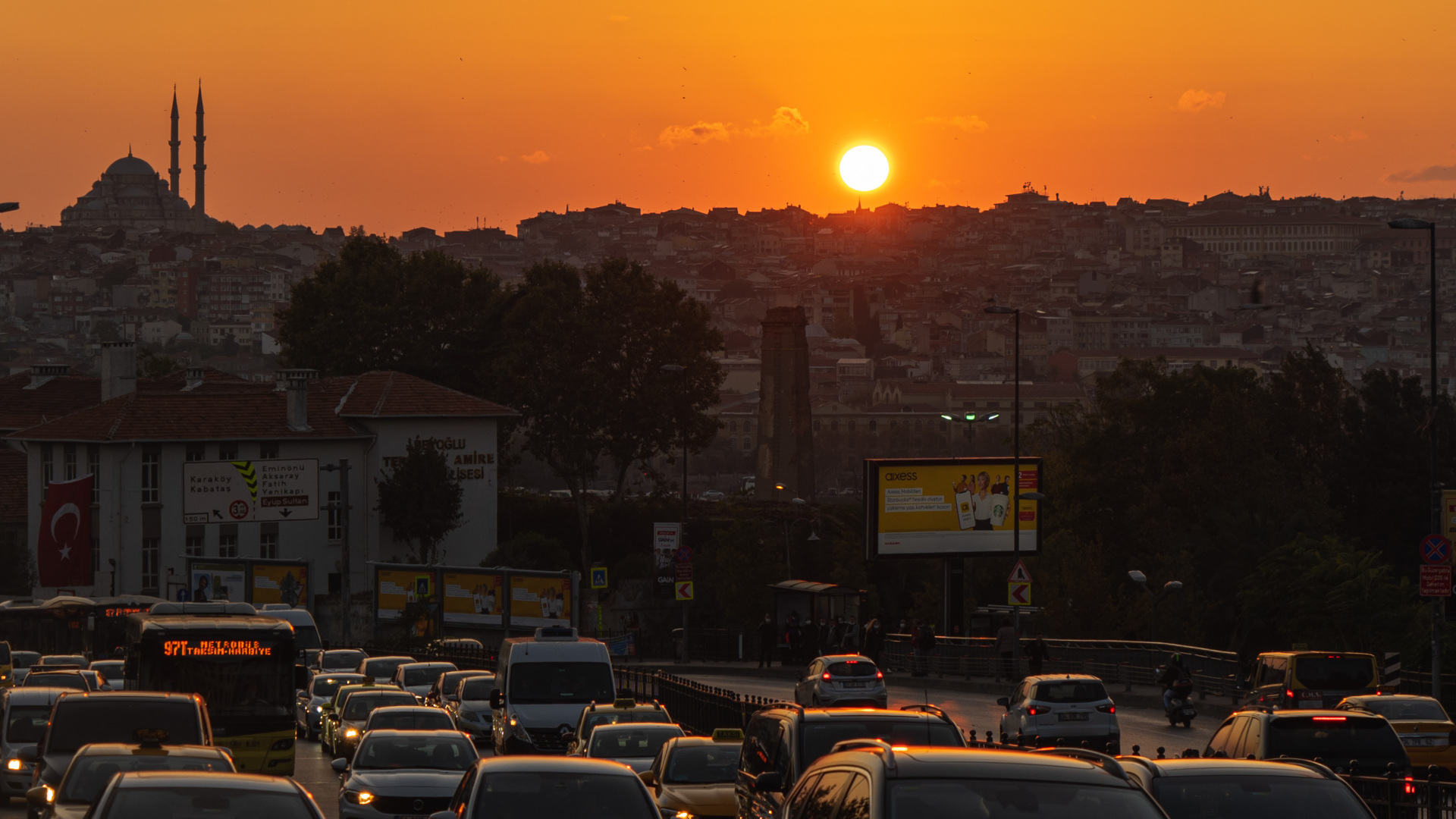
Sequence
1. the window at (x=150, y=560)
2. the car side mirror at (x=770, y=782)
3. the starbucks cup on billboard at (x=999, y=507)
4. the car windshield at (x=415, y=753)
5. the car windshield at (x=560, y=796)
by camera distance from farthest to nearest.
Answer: the window at (x=150, y=560) < the starbucks cup on billboard at (x=999, y=507) < the car windshield at (x=415, y=753) < the car side mirror at (x=770, y=782) < the car windshield at (x=560, y=796)

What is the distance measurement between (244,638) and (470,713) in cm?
668

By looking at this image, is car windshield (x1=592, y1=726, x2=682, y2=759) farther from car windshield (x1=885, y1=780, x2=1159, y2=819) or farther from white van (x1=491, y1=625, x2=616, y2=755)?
car windshield (x1=885, y1=780, x2=1159, y2=819)

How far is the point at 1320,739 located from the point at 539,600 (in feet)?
123

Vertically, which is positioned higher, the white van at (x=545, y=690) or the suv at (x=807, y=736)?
the suv at (x=807, y=736)

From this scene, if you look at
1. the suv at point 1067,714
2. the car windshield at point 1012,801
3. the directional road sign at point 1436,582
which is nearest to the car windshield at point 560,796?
the car windshield at point 1012,801

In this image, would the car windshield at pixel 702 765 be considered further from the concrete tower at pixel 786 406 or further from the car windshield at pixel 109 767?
the concrete tower at pixel 786 406

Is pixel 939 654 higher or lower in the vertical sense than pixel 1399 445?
lower

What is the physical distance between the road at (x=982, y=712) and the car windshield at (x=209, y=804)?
1970 cm

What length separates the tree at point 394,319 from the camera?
9306 cm

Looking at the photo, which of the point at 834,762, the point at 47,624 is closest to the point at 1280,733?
the point at 834,762

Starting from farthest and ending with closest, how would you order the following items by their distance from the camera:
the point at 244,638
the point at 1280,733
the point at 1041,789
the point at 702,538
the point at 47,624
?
1. the point at 702,538
2. the point at 47,624
3. the point at 244,638
4. the point at 1280,733
5. the point at 1041,789

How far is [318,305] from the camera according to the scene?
3745 inches

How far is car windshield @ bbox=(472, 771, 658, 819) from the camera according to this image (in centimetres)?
1252

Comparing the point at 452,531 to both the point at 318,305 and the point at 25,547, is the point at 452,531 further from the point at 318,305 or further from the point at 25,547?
the point at 318,305
